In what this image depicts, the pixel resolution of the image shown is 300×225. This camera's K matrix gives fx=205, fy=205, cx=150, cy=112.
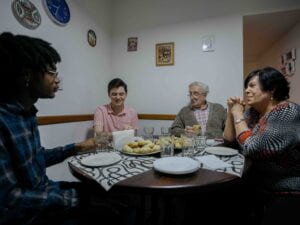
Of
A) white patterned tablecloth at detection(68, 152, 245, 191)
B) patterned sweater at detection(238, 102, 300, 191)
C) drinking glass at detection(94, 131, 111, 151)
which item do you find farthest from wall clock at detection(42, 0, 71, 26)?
patterned sweater at detection(238, 102, 300, 191)

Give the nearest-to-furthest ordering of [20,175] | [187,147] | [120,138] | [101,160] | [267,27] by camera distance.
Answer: [20,175], [101,160], [187,147], [120,138], [267,27]

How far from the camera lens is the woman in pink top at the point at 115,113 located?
2070 millimetres

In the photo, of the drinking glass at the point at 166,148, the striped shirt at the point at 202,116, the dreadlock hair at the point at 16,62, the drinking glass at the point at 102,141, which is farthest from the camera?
the striped shirt at the point at 202,116

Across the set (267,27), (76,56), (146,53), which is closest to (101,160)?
(76,56)

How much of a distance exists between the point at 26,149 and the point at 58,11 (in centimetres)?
162

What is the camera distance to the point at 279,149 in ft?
2.89

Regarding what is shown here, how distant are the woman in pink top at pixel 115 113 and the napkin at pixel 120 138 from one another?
30.2 inches

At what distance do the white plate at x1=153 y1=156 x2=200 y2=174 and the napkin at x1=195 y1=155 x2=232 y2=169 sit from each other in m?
0.08

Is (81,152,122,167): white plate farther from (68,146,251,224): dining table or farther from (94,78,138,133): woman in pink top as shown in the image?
(94,78,138,133): woman in pink top

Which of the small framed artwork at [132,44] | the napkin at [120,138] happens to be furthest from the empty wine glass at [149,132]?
the small framed artwork at [132,44]

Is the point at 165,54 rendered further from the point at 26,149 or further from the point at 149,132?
the point at 26,149

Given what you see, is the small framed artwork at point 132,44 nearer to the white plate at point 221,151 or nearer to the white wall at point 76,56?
the white wall at point 76,56

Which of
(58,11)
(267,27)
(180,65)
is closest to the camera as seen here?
(58,11)

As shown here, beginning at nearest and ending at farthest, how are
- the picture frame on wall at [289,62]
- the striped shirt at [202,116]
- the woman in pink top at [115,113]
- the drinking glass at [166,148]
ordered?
1. the drinking glass at [166,148]
2. the woman in pink top at [115,113]
3. the striped shirt at [202,116]
4. the picture frame on wall at [289,62]
